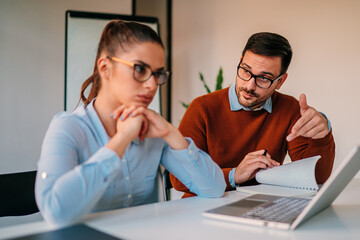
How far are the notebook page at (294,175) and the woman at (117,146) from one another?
0.27 metres

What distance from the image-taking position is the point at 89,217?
102 cm

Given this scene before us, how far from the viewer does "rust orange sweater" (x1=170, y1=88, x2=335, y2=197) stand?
1.97 meters

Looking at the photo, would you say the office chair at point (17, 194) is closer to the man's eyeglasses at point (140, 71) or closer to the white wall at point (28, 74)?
the man's eyeglasses at point (140, 71)

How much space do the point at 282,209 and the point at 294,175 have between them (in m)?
0.45

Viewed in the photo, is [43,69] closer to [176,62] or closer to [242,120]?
[176,62]

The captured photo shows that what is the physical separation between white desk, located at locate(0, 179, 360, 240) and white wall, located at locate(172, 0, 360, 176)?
2.13m

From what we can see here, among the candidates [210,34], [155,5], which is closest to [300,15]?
[210,34]

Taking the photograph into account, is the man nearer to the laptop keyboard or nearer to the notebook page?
the notebook page

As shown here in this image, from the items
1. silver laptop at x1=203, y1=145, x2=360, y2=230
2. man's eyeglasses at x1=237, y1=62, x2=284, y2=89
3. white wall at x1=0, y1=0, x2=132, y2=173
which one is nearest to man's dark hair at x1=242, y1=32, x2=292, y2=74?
man's eyeglasses at x1=237, y1=62, x2=284, y2=89

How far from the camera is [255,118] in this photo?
2027mm

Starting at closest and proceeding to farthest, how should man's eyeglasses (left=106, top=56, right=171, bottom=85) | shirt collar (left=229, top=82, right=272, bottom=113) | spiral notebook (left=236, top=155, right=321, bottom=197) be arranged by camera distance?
1. man's eyeglasses (left=106, top=56, right=171, bottom=85)
2. spiral notebook (left=236, top=155, right=321, bottom=197)
3. shirt collar (left=229, top=82, right=272, bottom=113)

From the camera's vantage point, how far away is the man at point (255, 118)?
1.89 m

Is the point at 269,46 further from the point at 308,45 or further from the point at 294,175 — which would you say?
the point at 308,45

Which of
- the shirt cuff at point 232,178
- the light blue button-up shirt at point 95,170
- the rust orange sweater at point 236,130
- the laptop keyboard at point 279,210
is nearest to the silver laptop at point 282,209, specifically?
the laptop keyboard at point 279,210
